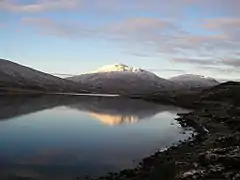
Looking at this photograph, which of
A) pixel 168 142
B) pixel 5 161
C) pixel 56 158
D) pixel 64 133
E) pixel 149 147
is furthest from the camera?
pixel 64 133

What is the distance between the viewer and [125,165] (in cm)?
3928

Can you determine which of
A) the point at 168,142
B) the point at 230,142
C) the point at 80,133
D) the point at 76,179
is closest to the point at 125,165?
the point at 76,179

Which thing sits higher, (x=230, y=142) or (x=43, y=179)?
(x=230, y=142)

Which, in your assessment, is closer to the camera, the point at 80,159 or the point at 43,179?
the point at 43,179

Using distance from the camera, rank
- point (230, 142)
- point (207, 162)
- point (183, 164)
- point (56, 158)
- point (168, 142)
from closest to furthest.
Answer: point (207, 162) < point (183, 164) < point (230, 142) < point (56, 158) < point (168, 142)

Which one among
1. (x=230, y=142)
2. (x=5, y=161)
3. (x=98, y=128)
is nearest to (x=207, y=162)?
(x=230, y=142)

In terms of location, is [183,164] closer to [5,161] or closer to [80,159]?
[80,159]

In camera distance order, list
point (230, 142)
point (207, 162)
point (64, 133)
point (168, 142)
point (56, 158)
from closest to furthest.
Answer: point (207, 162) → point (230, 142) → point (56, 158) → point (168, 142) → point (64, 133)

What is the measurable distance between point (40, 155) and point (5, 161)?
→ 203 inches

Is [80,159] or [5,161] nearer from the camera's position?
[5,161]

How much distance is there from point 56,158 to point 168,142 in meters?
20.2

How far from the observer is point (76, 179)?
3266 cm

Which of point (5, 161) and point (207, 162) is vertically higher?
point (207, 162)

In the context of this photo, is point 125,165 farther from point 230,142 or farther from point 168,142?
point 168,142
